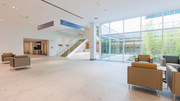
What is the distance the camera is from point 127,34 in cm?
766

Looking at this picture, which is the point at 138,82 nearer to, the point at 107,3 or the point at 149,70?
the point at 149,70

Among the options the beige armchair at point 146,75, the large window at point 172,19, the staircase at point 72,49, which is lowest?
the beige armchair at point 146,75

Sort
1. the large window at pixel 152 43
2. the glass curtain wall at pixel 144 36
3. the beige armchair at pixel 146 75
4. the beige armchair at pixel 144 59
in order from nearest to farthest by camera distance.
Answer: the beige armchair at pixel 146 75, the beige armchair at pixel 144 59, the glass curtain wall at pixel 144 36, the large window at pixel 152 43

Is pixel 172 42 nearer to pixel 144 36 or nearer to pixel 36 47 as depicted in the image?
pixel 144 36

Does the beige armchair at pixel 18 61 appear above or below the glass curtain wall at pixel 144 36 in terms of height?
below

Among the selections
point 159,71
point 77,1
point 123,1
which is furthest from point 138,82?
point 77,1

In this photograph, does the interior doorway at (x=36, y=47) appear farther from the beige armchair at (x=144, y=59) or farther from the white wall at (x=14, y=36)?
the beige armchair at (x=144, y=59)

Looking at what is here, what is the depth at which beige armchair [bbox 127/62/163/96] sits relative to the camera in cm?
229

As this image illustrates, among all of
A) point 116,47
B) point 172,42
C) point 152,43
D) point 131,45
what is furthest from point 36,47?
point 172,42

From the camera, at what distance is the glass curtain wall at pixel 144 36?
593cm

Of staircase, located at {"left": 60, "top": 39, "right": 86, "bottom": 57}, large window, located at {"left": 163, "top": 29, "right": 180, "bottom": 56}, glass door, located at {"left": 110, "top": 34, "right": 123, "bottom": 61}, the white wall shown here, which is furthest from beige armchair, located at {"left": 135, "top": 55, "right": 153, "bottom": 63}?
the white wall

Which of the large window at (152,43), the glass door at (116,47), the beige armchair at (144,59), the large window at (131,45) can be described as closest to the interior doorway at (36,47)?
the glass door at (116,47)

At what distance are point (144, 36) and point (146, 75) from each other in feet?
18.6

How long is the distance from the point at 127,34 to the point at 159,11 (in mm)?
2668
